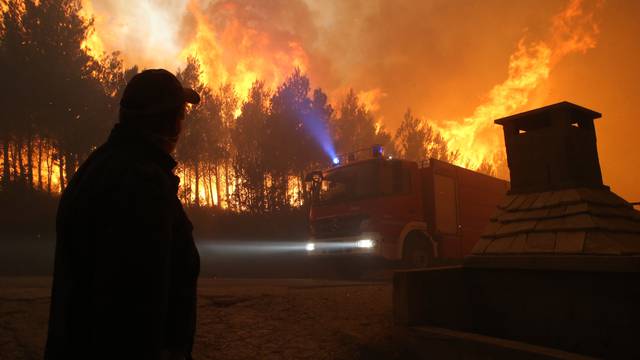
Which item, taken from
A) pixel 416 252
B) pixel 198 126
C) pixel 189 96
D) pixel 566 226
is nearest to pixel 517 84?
pixel 198 126

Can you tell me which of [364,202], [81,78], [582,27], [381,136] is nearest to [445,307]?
[364,202]

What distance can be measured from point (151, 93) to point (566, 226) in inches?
156

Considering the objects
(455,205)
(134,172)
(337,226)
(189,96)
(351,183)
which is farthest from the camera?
(455,205)

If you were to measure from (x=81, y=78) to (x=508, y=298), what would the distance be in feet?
91.4

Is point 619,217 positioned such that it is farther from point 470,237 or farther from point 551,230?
point 470,237

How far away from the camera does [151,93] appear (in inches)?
67.7

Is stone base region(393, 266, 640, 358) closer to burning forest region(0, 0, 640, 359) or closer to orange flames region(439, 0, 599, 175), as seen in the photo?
burning forest region(0, 0, 640, 359)

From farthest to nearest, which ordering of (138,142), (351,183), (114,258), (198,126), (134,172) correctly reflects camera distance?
(198,126) → (351,183) → (138,142) → (134,172) → (114,258)

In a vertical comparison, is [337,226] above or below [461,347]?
above

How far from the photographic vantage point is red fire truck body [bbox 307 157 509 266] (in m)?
11.0

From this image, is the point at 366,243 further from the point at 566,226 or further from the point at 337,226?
the point at 566,226

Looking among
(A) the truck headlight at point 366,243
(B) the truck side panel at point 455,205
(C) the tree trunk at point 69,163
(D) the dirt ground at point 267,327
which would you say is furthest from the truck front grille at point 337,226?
(C) the tree trunk at point 69,163

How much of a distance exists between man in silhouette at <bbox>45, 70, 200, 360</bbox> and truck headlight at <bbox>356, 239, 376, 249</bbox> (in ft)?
30.9

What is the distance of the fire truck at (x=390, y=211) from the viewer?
11.0 meters
